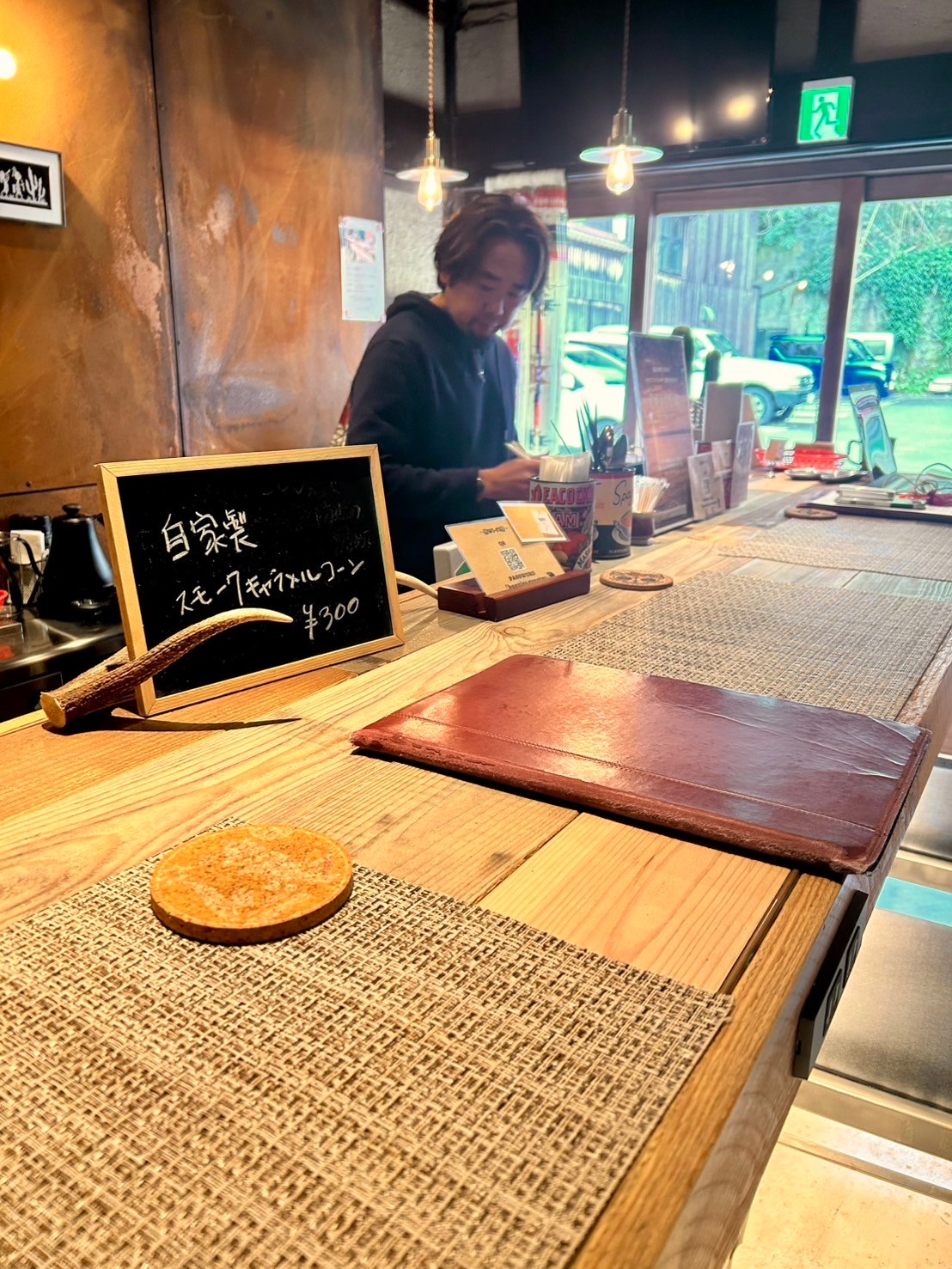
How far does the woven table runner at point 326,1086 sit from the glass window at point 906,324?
17.2 ft

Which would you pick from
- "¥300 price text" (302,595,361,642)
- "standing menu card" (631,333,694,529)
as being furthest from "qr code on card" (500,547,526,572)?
"standing menu card" (631,333,694,529)

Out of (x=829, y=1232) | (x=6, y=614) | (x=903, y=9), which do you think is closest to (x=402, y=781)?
(x=829, y=1232)

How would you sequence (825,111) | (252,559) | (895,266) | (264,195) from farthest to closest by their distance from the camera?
(895,266) → (825,111) → (264,195) → (252,559)

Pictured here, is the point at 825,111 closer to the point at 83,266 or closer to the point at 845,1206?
the point at 83,266

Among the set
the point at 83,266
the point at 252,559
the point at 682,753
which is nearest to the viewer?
the point at 682,753

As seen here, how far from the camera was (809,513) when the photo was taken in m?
2.44

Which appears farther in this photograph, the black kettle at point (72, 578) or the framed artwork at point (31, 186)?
the framed artwork at point (31, 186)

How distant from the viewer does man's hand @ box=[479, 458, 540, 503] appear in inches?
95.5

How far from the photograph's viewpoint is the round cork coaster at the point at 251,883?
594 millimetres

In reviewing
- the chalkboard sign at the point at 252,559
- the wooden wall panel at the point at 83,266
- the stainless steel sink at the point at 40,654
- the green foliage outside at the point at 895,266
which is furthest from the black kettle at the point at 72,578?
the green foliage outside at the point at 895,266

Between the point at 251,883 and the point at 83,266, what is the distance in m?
2.84

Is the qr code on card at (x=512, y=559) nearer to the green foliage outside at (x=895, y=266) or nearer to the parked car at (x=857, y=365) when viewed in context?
the parked car at (x=857, y=365)

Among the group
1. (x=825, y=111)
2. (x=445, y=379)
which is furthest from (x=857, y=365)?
(x=445, y=379)

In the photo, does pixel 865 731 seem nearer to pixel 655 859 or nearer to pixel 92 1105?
pixel 655 859
